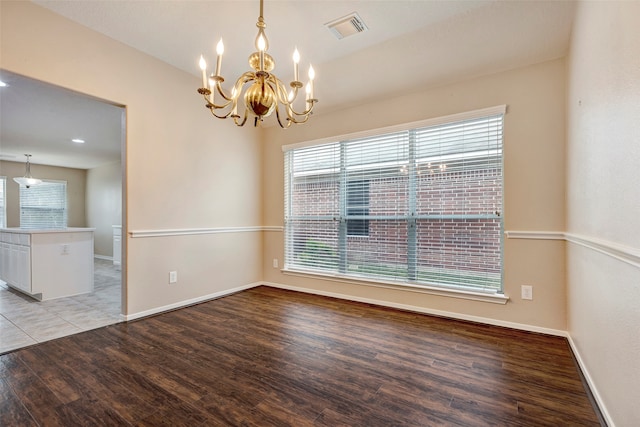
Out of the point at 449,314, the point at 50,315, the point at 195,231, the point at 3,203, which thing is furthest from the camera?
the point at 3,203

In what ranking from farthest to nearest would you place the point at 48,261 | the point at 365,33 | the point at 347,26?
the point at 48,261, the point at 365,33, the point at 347,26

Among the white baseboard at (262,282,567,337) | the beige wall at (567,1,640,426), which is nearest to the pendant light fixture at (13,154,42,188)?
the white baseboard at (262,282,567,337)

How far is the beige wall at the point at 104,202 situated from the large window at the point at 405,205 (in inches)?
211

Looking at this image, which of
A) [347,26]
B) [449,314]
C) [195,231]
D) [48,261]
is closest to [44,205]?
[48,261]

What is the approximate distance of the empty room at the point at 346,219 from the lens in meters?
1.59

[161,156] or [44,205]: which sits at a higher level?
[161,156]

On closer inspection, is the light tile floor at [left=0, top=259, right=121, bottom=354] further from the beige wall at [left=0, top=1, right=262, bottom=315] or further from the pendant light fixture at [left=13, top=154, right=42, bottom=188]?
the pendant light fixture at [left=13, top=154, right=42, bottom=188]

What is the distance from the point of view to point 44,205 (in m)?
7.41

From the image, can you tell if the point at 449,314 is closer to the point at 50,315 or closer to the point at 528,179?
the point at 528,179

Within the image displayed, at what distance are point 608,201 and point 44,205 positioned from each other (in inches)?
409

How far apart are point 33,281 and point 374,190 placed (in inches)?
174

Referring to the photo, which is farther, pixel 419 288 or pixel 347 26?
pixel 419 288

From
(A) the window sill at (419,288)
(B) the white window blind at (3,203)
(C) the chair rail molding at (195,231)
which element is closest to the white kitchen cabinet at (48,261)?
(C) the chair rail molding at (195,231)

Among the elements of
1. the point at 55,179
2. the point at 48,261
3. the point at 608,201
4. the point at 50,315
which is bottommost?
the point at 50,315
